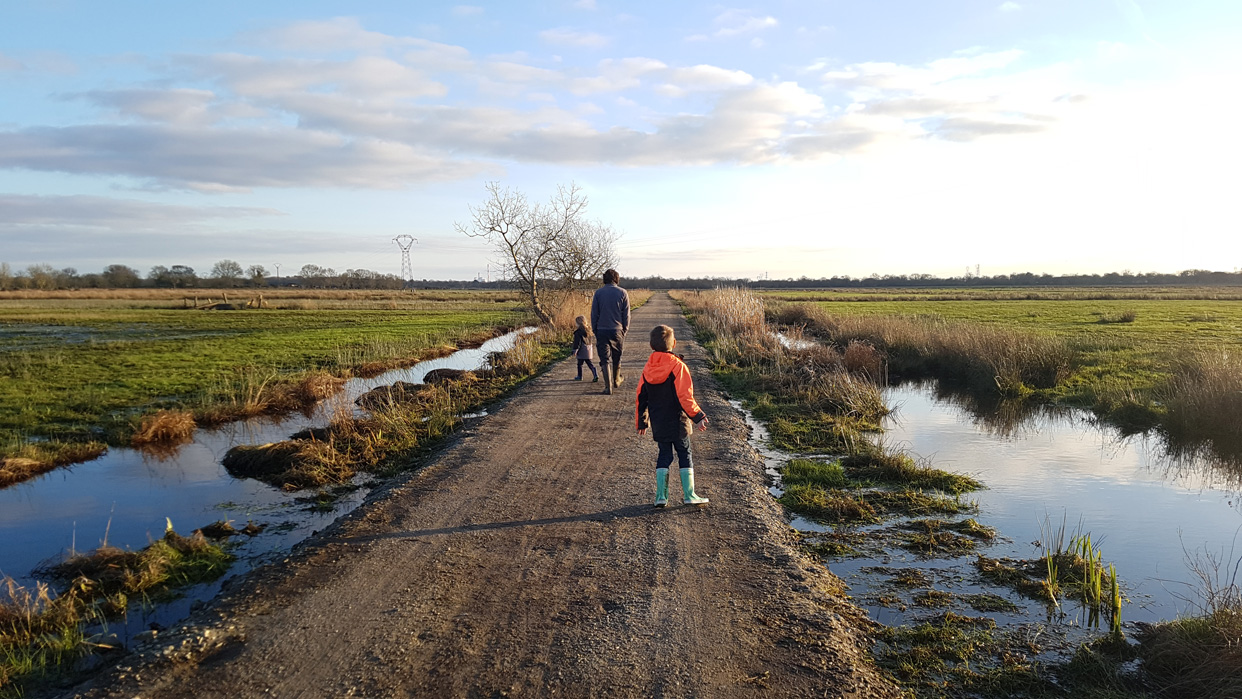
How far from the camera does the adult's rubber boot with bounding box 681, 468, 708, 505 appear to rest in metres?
6.70

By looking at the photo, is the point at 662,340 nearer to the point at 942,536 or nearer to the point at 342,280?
the point at 942,536

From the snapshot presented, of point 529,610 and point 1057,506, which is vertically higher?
point 529,610

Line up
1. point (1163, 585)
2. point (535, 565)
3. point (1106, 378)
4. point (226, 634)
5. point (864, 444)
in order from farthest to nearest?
1. point (1106, 378)
2. point (864, 444)
3. point (1163, 585)
4. point (535, 565)
5. point (226, 634)

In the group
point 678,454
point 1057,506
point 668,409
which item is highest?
point 668,409

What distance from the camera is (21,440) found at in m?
10.8

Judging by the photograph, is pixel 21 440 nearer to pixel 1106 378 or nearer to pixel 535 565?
pixel 535 565

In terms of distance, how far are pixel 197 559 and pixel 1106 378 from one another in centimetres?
1914

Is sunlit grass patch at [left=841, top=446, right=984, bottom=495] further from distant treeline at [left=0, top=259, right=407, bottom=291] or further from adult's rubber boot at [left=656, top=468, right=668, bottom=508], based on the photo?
distant treeline at [left=0, top=259, right=407, bottom=291]

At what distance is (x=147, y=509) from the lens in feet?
25.8

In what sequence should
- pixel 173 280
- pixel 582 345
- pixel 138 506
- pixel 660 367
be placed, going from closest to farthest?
pixel 660 367 < pixel 138 506 < pixel 582 345 < pixel 173 280

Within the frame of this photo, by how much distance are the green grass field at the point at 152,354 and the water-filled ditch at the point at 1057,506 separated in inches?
486

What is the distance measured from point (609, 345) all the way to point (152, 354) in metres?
19.1

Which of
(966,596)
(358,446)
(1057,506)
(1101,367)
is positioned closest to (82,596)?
(358,446)

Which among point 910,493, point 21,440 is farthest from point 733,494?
point 21,440
